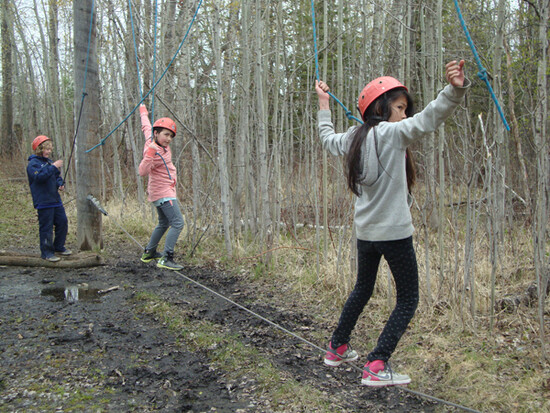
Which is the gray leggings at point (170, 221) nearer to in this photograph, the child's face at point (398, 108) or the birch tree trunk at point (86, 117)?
the birch tree trunk at point (86, 117)

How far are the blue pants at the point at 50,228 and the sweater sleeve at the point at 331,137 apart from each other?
4591mm

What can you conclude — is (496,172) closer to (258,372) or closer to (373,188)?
(373,188)

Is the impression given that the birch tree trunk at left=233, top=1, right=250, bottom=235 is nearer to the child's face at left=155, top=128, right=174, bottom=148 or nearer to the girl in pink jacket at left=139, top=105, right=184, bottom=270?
the girl in pink jacket at left=139, top=105, right=184, bottom=270

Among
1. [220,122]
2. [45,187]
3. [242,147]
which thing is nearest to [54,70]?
[45,187]

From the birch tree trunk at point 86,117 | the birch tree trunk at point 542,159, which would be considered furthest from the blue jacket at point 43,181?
the birch tree trunk at point 542,159

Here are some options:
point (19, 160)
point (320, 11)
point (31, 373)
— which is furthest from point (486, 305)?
point (19, 160)

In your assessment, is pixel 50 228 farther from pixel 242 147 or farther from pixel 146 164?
pixel 242 147

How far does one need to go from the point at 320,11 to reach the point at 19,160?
15.0m

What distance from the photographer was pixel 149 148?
5473 millimetres

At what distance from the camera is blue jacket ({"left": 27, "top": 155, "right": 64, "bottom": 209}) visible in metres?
6.03

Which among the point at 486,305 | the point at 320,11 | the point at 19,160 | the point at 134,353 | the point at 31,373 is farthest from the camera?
the point at 19,160

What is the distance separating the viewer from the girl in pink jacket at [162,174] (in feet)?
18.0

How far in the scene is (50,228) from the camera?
6281 mm

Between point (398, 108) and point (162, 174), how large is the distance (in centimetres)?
365
